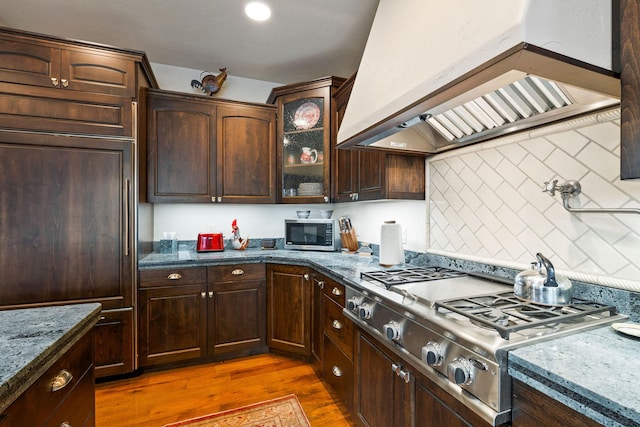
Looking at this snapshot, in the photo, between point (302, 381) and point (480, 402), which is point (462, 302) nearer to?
point (480, 402)

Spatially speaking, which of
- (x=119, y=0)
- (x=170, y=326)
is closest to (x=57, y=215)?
(x=170, y=326)

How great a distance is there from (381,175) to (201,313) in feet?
5.79

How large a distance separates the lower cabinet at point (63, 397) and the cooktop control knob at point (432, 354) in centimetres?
112

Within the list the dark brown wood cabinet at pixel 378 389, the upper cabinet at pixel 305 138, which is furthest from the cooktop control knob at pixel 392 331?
the upper cabinet at pixel 305 138

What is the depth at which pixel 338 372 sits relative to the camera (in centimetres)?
190

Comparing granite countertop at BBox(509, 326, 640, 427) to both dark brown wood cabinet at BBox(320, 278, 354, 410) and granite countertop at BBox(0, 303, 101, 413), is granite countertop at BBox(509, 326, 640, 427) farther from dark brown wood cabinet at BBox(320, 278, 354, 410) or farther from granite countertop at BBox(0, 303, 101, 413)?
granite countertop at BBox(0, 303, 101, 413)

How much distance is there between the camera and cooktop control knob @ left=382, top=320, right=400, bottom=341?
4.15ft

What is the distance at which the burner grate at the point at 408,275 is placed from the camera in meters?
1.60

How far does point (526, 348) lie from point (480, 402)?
203 mm

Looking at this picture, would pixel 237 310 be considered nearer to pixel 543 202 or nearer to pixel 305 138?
pixel 305 138

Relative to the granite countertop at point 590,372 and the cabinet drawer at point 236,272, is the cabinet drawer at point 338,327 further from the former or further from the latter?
the granite countertop at point 590,372


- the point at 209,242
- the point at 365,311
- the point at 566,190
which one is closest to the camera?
the point at 566,190

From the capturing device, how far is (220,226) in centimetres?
319

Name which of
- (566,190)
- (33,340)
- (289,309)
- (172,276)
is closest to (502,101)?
(566,190)
